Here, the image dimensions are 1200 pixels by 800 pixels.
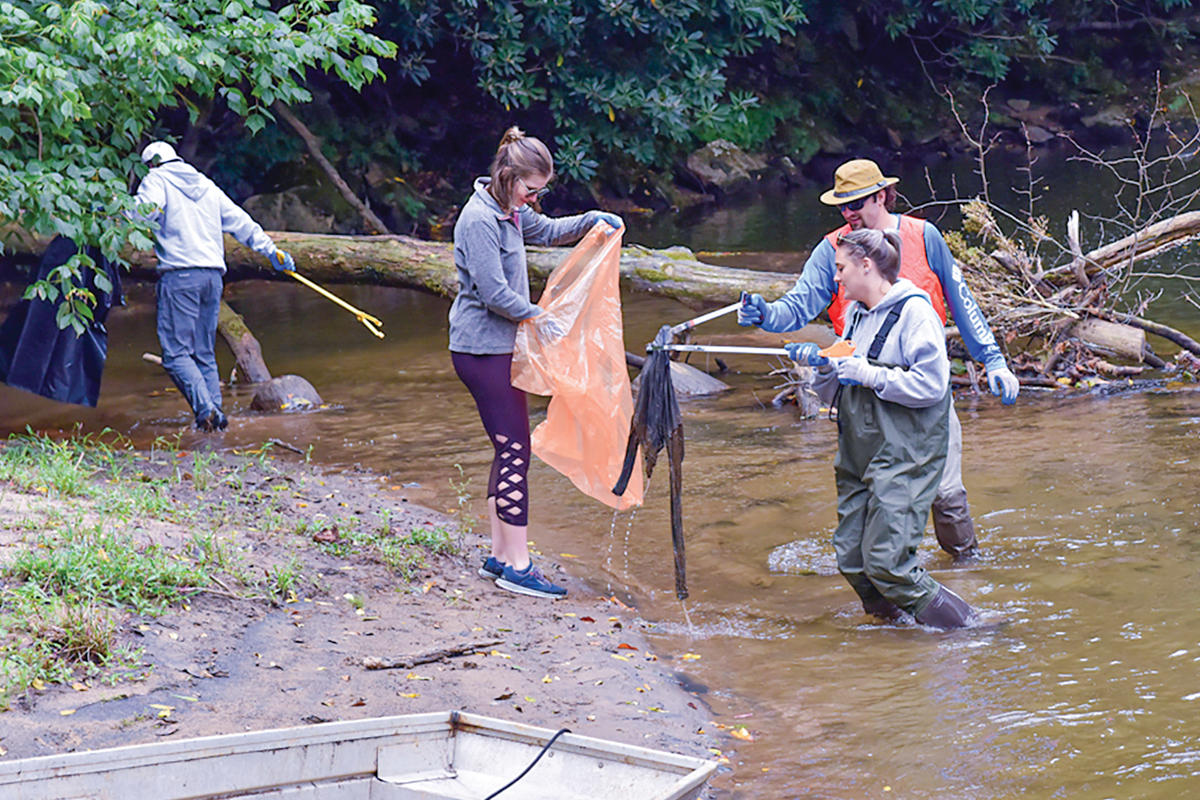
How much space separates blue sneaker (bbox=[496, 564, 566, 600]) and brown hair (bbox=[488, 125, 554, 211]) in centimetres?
154

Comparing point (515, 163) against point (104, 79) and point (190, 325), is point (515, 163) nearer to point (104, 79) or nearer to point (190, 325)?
point (104, 79)

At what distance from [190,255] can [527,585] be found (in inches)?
140

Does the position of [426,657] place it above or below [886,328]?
below

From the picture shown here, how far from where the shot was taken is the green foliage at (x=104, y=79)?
6.09 meters

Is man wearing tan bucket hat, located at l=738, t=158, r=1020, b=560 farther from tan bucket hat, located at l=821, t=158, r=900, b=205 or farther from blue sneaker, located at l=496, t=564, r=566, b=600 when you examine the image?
blue sneaker, located at l=496, t=564, r=566, b=600

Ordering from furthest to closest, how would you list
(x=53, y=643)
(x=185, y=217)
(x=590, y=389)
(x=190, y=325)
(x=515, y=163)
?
1. (x=190, y=325)
2. (x=185, y=217)
3. (x=590, y=389)
4. (x=515, y=163)
5. (x=53, y=643)

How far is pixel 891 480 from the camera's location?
4.16m

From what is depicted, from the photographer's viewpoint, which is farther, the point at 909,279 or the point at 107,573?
the point at 909,279

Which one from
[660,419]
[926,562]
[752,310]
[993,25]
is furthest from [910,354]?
[993,25]

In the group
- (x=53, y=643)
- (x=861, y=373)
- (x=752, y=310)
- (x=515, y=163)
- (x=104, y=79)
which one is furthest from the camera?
(x=104, y=79)

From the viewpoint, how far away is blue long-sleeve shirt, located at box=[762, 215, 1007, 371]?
4.68 meters

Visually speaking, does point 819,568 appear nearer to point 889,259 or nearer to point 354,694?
point 889,259

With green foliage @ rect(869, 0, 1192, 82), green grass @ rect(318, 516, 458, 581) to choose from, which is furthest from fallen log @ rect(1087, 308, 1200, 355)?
green foliage @ rect(869, 0, 1192, 82)

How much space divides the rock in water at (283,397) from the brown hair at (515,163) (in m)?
4.60
